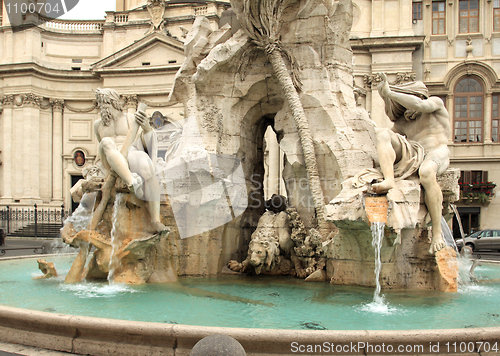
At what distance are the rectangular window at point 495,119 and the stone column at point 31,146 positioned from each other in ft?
108

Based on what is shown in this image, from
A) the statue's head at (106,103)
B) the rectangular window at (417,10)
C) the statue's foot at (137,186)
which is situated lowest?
the statue's foot at (137,186)

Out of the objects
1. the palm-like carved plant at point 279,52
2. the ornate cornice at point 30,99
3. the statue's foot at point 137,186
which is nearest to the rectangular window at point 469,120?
the palm-like carved plant at point 279,52

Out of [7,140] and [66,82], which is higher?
[66,82]

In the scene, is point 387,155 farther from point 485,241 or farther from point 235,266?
point 485,241

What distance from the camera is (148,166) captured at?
25.1 feet

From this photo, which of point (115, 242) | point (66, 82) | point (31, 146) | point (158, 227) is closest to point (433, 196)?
point (158, 227)

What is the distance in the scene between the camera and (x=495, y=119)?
30.7 meters

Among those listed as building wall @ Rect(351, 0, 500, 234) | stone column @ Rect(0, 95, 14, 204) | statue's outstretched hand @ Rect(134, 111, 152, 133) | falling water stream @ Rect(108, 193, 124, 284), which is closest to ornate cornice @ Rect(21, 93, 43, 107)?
stone column @ Rect(0, 95, 14, 204)

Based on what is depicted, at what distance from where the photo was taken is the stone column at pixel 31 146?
3628 centimetres

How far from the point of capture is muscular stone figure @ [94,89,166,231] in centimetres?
739

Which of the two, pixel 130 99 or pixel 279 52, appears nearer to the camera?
pixel 279 52

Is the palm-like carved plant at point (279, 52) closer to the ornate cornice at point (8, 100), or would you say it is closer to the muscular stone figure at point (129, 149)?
the muscular stone figure at point (129, 149)

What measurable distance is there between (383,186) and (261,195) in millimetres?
3681

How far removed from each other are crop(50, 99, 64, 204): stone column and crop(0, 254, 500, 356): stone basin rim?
35.5m
